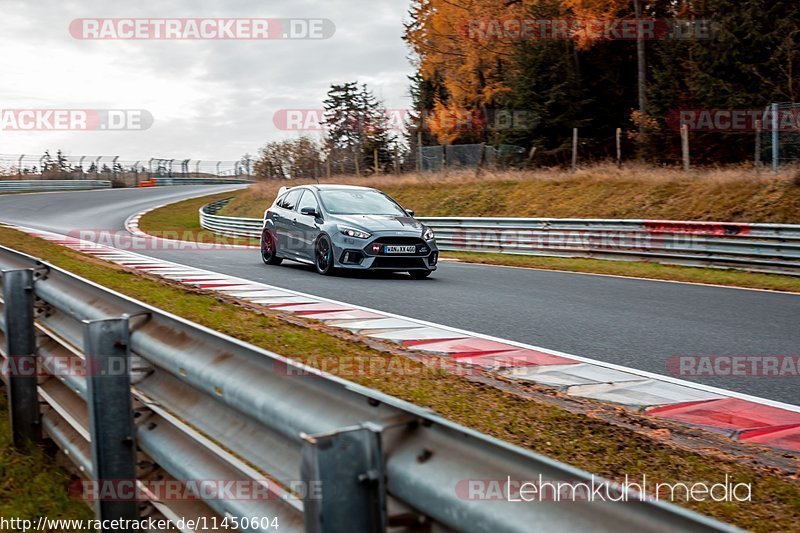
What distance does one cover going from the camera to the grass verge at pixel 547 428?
3734 mm

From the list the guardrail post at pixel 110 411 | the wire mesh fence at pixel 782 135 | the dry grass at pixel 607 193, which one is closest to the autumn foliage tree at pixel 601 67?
the dry grass at pixel 607 193

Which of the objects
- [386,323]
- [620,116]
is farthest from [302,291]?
[620,116]

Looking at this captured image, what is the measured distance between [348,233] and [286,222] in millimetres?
2289

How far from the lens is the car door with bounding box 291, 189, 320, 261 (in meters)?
14.4

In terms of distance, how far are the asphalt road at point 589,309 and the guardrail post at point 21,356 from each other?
432cm

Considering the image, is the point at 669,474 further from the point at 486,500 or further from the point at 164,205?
the point at 164,205

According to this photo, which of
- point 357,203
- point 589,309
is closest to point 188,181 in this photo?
point 357,203

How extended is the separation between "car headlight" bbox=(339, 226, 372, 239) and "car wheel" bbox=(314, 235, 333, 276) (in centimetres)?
33

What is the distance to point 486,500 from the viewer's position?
169 cm

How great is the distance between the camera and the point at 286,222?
50.5 ft

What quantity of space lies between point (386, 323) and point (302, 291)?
2.99m

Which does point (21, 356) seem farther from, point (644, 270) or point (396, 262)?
point (644, 270)

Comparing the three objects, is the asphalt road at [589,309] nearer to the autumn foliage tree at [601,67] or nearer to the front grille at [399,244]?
the front grille at [399,244]

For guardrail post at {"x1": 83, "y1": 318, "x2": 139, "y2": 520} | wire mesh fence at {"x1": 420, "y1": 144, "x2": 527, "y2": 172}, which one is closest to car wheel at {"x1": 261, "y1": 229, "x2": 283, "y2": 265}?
guardrail post at {"x1": 83, "y1": 318, "x2": 139, "y2": 520}
